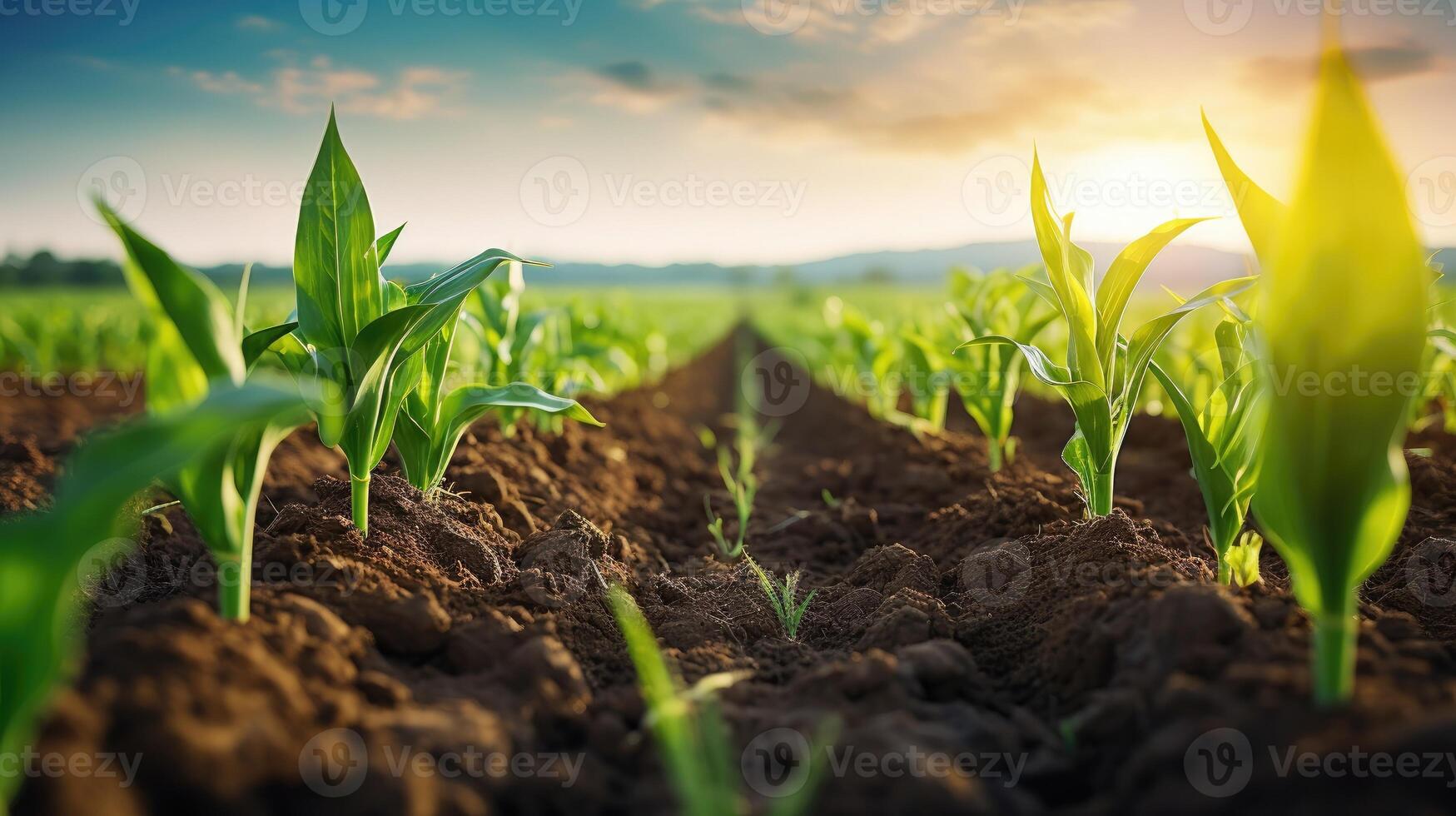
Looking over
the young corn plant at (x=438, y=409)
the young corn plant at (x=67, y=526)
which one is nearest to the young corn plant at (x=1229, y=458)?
the young corn plant at (x=438, y=409)

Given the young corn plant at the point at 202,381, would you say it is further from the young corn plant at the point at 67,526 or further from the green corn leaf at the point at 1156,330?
the green corn leaf at the point at 1156,330

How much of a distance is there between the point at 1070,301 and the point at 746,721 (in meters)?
1.49

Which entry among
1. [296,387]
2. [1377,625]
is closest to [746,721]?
[296,387]

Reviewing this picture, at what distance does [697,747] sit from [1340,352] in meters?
1.24

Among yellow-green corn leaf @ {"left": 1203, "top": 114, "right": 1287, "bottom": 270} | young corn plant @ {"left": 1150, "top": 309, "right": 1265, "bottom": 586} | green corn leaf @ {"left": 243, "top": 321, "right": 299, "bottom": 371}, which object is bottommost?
young corn plant @ {"left": 1150, "top": 309, "right": 1265, "bottom": 586}

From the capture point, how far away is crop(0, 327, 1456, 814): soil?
103 cm

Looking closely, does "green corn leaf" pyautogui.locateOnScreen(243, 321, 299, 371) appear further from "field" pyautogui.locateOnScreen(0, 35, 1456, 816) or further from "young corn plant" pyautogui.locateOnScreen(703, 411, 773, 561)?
"young corn plant" pyautogui.locateOnScreen(703, 411, 773, 561)

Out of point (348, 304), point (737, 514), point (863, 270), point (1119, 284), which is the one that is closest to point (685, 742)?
point (348, 304)

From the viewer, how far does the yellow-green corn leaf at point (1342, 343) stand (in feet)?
3.61

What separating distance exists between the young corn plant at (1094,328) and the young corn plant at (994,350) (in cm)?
91

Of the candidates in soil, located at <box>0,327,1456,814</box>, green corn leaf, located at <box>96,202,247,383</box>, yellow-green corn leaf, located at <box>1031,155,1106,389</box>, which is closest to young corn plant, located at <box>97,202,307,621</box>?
green corn leaf, located at <box>96,202,247,383</box>

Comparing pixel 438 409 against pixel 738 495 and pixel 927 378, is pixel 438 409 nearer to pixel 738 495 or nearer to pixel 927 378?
pixel 738 495

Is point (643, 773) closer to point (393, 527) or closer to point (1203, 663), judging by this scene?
point (1203, 663)

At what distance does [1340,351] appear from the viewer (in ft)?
3.80
